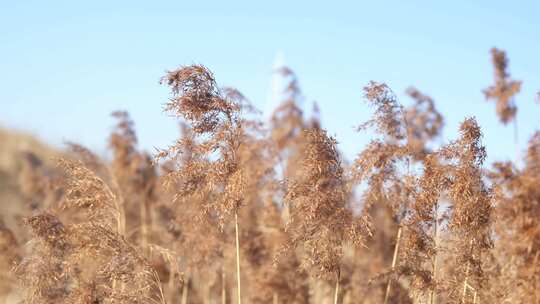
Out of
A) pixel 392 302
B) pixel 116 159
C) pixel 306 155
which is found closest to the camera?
pixel 306 155

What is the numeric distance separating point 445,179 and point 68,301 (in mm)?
7560

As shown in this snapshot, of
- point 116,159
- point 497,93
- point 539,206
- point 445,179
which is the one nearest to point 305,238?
point 445,179

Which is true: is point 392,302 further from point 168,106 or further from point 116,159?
point 116,159

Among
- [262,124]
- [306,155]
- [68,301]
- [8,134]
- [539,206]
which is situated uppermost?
[8,134]

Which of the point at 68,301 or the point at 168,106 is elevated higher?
the point at 168,106

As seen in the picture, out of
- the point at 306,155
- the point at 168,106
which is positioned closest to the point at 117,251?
the point at 168,106

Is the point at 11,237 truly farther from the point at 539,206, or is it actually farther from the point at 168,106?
the point at 539,206

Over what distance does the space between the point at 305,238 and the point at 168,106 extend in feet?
11.9

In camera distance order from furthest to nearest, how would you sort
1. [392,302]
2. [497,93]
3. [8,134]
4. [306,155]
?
1. [8,134]
2. [497,93]
3. [392,302]
4. [306,155]

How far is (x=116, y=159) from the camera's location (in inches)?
1107

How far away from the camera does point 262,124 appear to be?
72.2 feet

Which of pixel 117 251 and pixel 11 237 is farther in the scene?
pixel 11 237

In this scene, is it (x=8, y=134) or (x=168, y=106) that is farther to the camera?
(x=8, y=134)

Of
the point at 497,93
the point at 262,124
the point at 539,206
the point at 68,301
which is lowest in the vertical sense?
the point at 68,301
